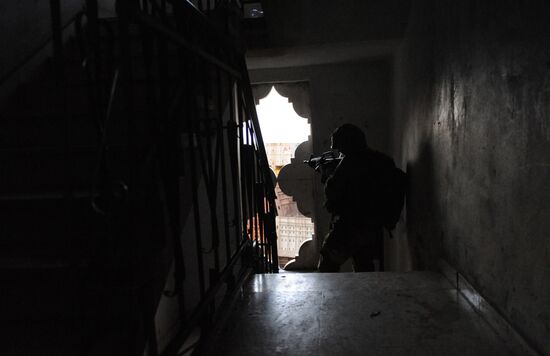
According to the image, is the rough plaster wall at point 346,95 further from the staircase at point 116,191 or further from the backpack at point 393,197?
the staircase at point 116,191

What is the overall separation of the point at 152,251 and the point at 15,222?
814mm

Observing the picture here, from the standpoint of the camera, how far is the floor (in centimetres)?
136

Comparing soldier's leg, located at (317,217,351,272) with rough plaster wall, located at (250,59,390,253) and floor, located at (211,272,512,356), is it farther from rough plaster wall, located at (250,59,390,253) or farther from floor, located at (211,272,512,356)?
rough plaster wall, located at (250,59,390,253)

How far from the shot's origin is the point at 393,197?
3078 mm

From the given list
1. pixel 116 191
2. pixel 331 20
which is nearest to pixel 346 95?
pixel 331 20

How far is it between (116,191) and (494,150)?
123 cm

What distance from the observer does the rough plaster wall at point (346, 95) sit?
438 cm

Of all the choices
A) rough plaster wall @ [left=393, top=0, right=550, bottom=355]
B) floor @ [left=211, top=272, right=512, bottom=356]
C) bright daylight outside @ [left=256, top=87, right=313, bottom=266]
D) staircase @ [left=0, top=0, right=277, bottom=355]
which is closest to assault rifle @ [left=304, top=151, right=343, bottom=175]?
bright daylight outside @ [left=256, top=87, right=313, bottom=266]

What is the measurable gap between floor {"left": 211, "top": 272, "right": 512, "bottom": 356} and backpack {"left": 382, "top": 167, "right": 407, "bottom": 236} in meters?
1.09

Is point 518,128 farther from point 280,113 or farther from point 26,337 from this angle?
point 280,113

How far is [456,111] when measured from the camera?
1.82 meters

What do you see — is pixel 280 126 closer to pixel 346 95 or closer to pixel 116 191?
pixel 346 95

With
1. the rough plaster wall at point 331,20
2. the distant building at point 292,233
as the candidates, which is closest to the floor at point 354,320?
the rough plaster wall at point 331,20

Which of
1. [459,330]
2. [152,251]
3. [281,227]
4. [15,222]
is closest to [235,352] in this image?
[152,251]
